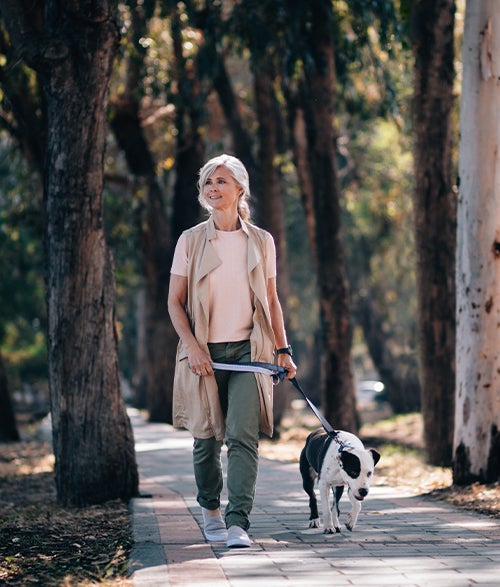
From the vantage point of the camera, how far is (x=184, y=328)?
6676mm

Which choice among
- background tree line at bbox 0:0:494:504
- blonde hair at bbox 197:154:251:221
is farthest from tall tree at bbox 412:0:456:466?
blonde hair at bbox 197:154:251:221

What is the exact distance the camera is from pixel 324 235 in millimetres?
17875

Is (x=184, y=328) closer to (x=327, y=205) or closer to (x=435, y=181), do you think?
(x=435, y=181)

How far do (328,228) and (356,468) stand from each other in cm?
1131

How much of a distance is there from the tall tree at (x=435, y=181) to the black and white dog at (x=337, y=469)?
728cm

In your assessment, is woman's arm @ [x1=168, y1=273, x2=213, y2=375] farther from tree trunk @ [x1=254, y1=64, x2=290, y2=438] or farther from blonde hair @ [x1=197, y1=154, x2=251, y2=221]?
tree trunk @ [x1=254, y1=64, x2=290, y2=438]

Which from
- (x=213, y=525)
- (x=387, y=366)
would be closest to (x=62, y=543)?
(x=213, y=525)

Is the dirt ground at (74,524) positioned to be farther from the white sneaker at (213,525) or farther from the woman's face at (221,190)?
the woman's face at (221,190)

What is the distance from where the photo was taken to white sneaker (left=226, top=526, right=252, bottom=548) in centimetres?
640

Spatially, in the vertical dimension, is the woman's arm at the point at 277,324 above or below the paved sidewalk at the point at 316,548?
above

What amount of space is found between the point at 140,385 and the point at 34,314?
5.01 metres

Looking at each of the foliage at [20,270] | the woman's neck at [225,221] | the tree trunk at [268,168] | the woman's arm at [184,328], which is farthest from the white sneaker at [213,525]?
the tree trunk at [268,168]

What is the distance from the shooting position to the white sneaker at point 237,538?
6.40 meters

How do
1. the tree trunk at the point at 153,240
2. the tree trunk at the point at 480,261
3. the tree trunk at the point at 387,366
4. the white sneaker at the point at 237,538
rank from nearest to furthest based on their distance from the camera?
the white sneaker at the point at 237,538 < the tree trunk at the point at 480,261 < the tree trunk at the point at 153,240 < the tree trunk at the point at 387,366
